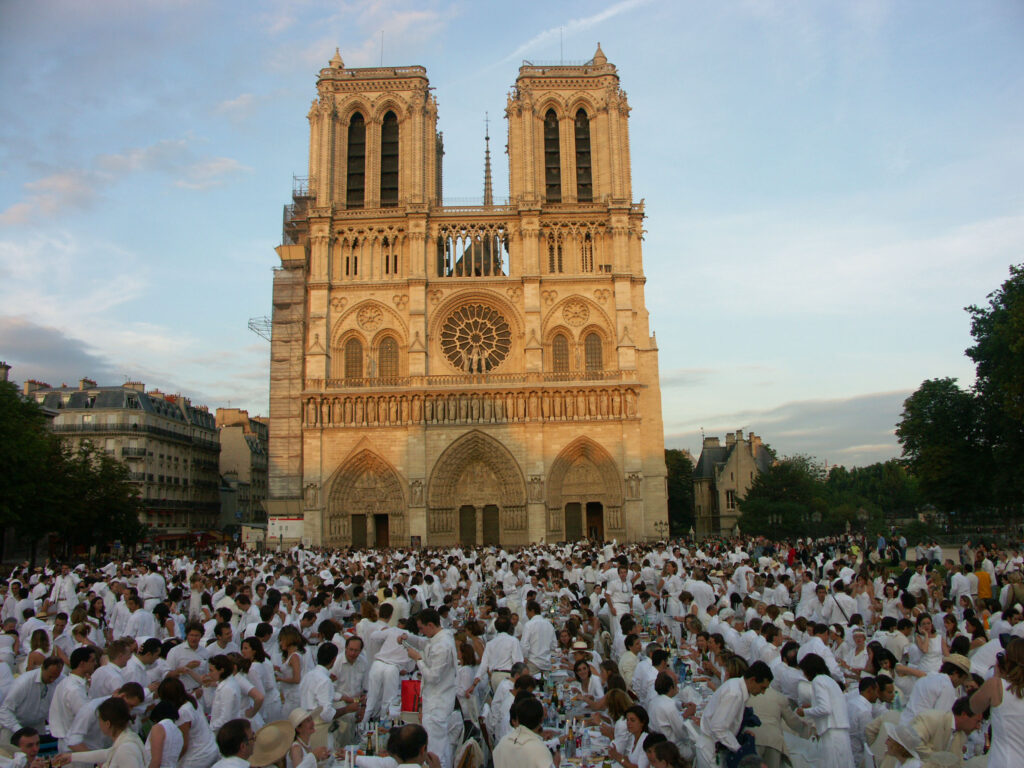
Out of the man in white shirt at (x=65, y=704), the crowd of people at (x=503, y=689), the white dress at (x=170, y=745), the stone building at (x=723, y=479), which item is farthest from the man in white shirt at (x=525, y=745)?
the stone building at (x=723, y=479)

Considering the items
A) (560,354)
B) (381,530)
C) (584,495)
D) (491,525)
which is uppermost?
(560,354)

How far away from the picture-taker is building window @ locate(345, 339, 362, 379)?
39.9 metres

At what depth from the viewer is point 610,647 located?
38.7ft

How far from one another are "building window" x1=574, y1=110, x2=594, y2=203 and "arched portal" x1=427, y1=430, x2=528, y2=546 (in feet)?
A: 47.5

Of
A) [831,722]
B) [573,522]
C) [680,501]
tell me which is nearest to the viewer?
[831,722]

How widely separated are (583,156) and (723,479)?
74.3 feet

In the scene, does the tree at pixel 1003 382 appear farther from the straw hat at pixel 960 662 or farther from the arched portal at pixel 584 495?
the straw hat at pixel 960 662

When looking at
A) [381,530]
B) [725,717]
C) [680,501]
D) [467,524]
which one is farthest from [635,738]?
[680,501]

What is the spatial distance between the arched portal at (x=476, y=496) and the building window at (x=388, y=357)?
17.8 feet

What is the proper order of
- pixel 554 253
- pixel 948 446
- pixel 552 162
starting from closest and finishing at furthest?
1. pixel 948 446
2. pixel 554 253
3. pixel 552 162

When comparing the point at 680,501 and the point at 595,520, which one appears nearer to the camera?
the point at 595,520

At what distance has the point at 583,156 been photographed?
42.3 metres

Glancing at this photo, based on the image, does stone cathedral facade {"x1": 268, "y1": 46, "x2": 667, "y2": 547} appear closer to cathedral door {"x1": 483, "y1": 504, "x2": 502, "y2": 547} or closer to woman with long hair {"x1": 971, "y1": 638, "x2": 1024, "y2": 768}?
cathedral door {"x1": 483, "y1": 504, "x2": 502, "y2": 547}

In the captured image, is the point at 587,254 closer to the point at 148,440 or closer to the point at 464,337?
the point at 464,337
